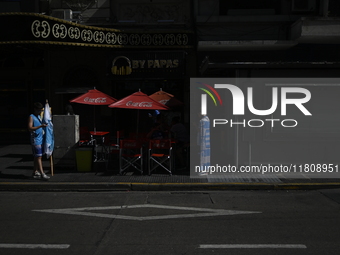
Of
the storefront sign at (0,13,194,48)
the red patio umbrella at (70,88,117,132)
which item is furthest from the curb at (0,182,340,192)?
the storefront sign at (0,13,194,48)

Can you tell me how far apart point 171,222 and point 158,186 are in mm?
3070

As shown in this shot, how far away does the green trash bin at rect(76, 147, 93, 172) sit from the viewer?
12.2 meters

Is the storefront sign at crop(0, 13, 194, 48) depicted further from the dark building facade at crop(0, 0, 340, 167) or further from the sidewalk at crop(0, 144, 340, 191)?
the sidewalk at crop(0, 144, 340, 191)

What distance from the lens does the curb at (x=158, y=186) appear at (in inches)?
410

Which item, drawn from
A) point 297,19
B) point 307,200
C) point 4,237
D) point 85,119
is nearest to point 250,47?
point 297,19

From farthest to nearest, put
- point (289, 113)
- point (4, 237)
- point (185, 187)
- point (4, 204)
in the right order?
1. point (289, 113)
2. point (185, 187)
3. point (4, 204)
4. point (4, 237)

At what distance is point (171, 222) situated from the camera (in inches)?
291

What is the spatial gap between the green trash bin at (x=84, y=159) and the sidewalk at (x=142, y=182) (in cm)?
23

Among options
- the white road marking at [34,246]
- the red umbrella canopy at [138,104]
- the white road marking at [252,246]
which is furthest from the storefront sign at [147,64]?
the white road marking at [34,246]

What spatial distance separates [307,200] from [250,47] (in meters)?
9.15

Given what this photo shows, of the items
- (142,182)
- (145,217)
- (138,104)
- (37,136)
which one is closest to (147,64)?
(138,104)

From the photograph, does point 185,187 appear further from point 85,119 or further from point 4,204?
point 85,119

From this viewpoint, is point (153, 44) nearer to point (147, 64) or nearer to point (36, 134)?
point (147, 64)

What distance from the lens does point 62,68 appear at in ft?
59.4
